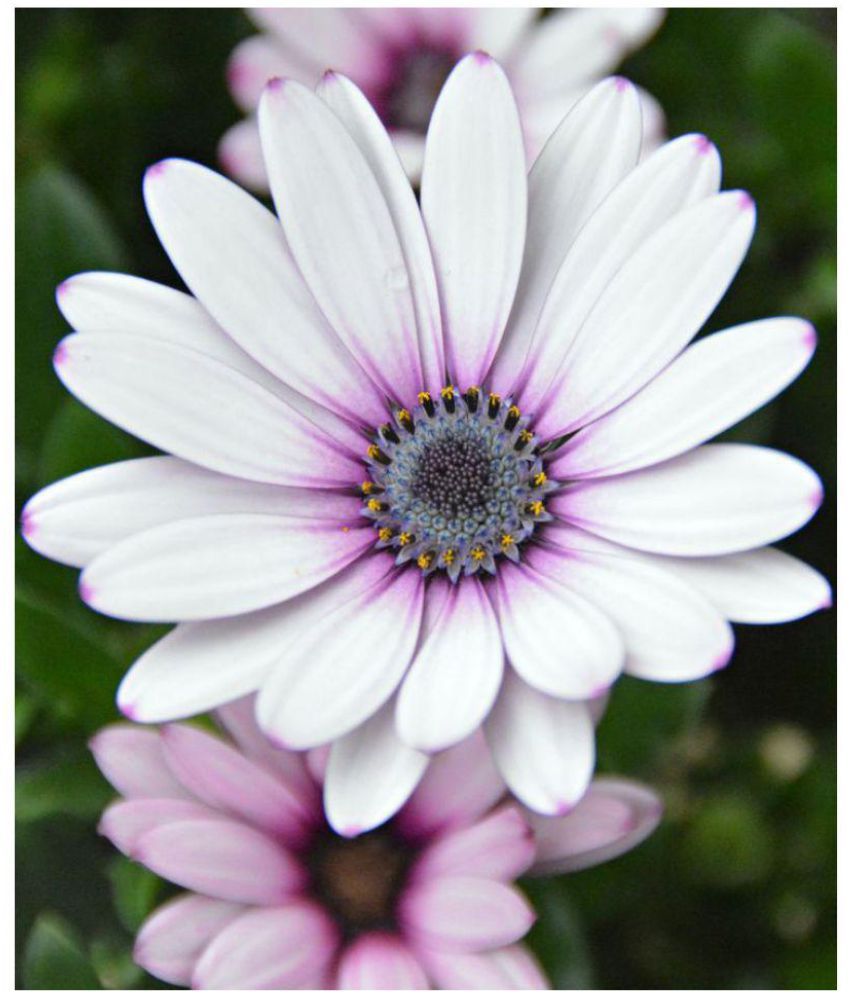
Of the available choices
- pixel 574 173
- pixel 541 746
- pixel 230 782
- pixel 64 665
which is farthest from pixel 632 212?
pixel 64 665

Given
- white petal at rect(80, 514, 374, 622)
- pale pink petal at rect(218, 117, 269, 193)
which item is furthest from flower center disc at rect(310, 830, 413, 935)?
pale pink petal at rect(218, 117, 269, 193)

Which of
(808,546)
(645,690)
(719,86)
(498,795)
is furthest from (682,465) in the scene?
(719,86)

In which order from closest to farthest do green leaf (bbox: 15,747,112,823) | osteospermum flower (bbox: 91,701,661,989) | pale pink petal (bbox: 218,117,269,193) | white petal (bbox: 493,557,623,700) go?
white petal (bbox: 493,557,623,700) → osteospermum flower (bbox: 91,701,661,989) → green leaf (bbox: 15,747,112,823) → pale pink petal (bbox: 218,117,269,193)

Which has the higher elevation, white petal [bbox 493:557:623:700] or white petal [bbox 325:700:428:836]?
white petal [bbox 493:557:623:700]

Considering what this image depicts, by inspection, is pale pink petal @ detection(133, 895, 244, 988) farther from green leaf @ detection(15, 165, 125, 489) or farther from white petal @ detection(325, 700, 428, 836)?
green leaf @ detection(15, 165, 125, 489)

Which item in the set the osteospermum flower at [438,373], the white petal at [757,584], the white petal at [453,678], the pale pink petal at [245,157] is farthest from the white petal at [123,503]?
the pale pink petal at [245,157]

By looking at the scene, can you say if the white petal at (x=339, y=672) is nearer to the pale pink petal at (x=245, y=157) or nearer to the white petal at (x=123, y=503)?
the white petal at (x=123, y=503)

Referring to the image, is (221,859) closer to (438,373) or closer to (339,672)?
(339,672)
